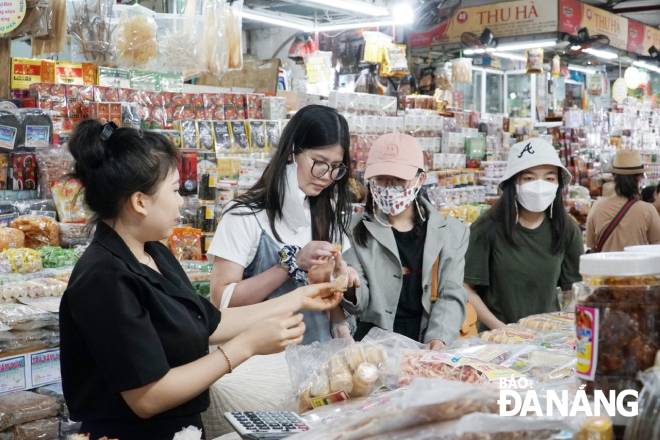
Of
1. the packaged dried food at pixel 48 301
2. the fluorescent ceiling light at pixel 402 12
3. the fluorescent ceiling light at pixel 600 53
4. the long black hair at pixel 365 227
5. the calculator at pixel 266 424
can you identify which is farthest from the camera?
the fluorescent ceiling light at pixel 600 53

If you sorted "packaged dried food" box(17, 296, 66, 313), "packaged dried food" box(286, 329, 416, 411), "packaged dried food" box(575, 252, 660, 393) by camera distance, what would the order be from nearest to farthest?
"packaged dried food" box(575, 252, 660, 393)
"packaged dried food" box(286, 329, 416, 411)
"packaged dried food" box(17, 296, 66, 313)

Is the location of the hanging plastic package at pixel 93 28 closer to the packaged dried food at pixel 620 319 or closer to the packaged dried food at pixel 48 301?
the packaged dried food at pixel 48 301

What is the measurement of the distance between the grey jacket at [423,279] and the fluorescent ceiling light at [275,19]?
7563 millimetres

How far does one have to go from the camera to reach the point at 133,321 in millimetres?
1834

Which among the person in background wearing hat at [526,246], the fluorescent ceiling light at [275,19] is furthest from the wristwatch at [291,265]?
the fluorescent ceiling light at [275,19]

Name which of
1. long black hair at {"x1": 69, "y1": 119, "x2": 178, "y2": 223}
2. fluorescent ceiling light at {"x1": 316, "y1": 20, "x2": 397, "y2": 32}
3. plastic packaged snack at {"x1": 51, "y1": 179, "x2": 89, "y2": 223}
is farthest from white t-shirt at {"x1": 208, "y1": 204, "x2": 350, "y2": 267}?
fluorescent ceiling light at {"x1": 316, "y1": 20, "x2": 397, "y2": 32}

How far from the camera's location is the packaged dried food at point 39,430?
10.5ft

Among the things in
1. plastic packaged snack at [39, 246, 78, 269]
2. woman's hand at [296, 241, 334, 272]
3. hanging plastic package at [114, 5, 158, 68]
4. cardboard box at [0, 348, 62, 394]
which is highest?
hanging plastic package at [114, 5, 158, 68]

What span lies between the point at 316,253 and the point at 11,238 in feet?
7.81

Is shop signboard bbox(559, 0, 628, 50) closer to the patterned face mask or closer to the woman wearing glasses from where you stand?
the patterned face mask

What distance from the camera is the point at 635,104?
44.1ft

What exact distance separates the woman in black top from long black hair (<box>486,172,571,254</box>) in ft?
5.51

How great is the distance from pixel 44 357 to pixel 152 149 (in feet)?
5.69

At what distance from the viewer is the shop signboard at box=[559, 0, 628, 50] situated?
11422 millimetres
